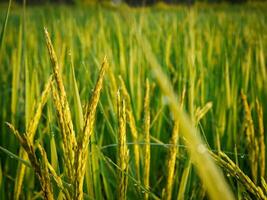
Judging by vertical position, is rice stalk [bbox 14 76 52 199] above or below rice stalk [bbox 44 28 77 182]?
below

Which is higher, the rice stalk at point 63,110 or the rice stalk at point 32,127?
the rice stalk at point 63,110

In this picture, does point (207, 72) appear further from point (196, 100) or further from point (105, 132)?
point (105, 132)

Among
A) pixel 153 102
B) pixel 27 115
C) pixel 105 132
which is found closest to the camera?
pixel 27 115

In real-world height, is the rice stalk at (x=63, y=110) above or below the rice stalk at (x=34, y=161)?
above

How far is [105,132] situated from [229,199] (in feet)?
1.75

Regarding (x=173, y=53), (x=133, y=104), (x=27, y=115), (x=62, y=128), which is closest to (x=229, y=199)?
(x=62, y=128)

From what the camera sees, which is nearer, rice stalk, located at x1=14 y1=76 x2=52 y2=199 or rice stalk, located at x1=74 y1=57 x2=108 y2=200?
rice stalk, located at x1=74 y1=57 x2=108 y2=200

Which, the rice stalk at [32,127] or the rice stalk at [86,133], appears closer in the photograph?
the rice stalk at [86,133]

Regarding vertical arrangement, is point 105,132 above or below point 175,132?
below

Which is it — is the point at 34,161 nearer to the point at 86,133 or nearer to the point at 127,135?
the point at 86,133

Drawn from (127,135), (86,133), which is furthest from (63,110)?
(127,135)

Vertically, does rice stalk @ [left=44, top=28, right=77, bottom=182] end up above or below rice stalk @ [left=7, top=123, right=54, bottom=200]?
above

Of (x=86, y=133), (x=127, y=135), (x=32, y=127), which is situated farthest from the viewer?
(x=127, y=135)

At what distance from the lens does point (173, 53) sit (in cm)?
120
